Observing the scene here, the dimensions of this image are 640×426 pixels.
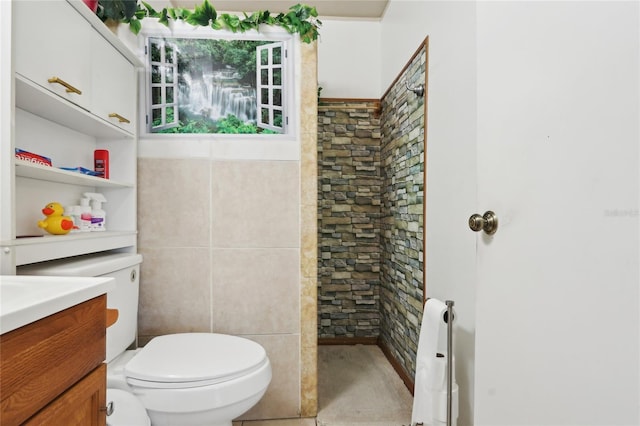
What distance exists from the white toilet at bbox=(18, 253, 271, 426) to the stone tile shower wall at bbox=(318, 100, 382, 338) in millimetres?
1413

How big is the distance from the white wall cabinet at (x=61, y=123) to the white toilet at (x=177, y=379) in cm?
16

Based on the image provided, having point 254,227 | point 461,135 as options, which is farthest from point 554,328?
point 254,227

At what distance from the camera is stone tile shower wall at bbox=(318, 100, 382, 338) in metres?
2.76

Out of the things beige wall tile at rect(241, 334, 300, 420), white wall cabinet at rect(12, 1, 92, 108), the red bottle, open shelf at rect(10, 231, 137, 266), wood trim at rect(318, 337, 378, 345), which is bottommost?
wood trim at rect(318, 337, 378, 345)

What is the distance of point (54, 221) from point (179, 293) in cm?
65

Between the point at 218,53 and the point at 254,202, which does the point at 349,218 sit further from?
the point at 218,53

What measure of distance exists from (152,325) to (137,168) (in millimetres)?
759

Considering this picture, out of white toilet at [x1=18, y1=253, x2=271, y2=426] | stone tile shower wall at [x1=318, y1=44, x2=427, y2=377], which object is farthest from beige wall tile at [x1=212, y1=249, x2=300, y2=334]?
stone tile shower wall at [x1=318, y1=44, x2=427, y2=377]

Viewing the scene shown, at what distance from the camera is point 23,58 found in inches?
39.9

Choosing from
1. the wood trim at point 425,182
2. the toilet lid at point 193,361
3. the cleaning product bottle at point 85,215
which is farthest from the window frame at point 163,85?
the wood trim at point 425,182

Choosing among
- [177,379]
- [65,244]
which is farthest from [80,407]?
[65,244]

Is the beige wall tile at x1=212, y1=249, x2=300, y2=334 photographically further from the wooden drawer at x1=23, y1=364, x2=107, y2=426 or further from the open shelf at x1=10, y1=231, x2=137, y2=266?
the wooden drawer at x1=23, y1=364, x2=107, y2=426

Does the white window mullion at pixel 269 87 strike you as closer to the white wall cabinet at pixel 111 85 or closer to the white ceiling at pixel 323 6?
the white wall cabinet at pixel 111 85

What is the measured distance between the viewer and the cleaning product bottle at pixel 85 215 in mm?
1444
